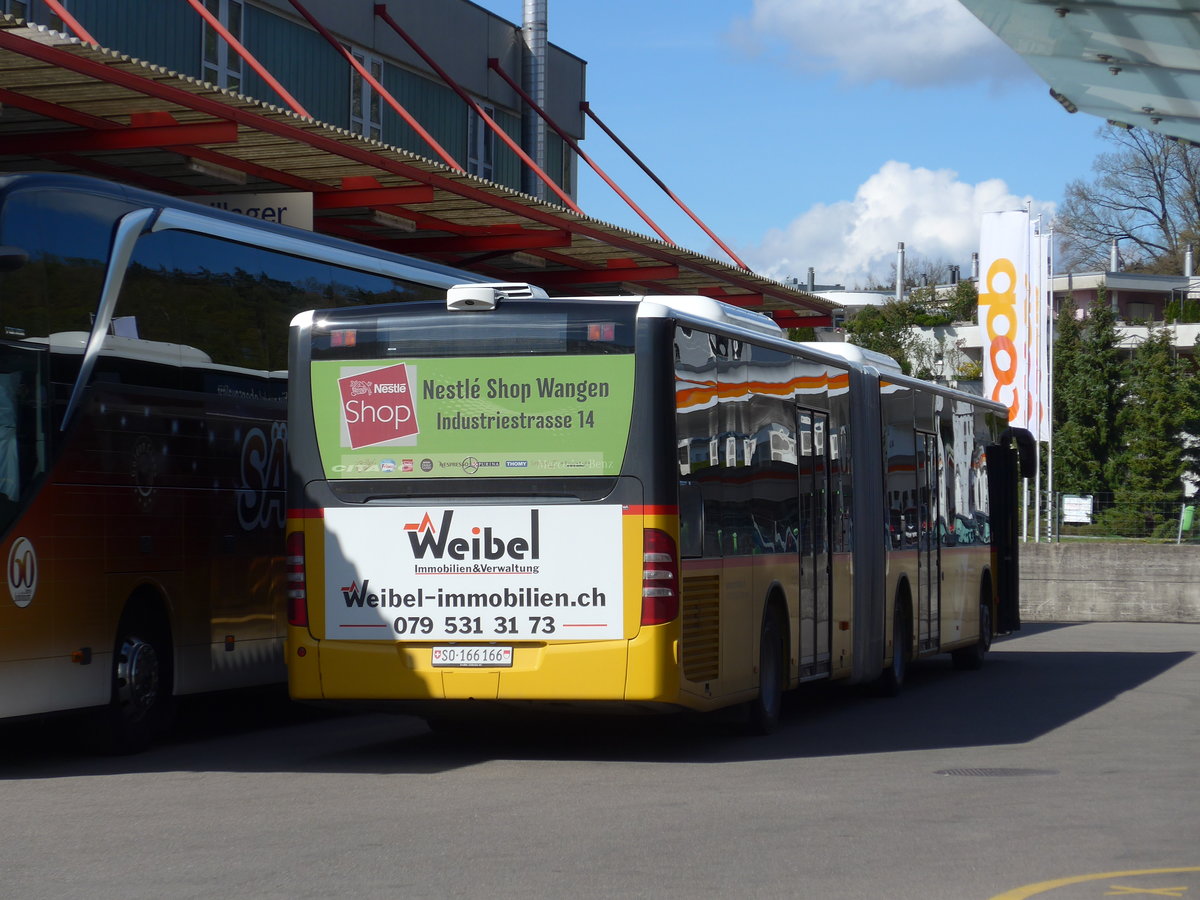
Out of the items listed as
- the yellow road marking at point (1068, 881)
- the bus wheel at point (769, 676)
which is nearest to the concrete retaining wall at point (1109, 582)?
the bus wheel at point (769, 676)

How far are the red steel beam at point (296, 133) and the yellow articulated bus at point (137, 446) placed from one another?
191 centimetres

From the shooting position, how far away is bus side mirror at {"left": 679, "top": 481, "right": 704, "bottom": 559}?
39.2ft

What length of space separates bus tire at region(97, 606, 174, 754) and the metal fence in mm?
25214

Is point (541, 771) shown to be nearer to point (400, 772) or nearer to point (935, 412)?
point (400, 772)

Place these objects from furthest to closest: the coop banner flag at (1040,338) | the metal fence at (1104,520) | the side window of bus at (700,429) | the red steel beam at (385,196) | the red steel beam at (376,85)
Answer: the coop banner flag at (1040,338), the metal fence at (1104,520), the red steel beam at (376,85), the red steel beam at (385,196), the side window of bus at (700,429)

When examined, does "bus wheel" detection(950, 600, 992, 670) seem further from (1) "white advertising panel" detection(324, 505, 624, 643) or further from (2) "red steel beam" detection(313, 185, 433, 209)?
(1) "white advertising panel" detection(324, 505, 624, 643)

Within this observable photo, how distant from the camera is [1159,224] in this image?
Answer: 88.5m

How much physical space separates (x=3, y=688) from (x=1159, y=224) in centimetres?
8320

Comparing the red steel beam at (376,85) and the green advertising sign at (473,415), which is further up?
the red steel beam at (376,85)

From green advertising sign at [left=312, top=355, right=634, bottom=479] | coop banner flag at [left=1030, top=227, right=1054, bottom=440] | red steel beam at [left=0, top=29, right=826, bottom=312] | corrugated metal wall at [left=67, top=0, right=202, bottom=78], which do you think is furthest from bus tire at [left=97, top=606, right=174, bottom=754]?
coop banner flag at [left=1030, top=227, right=1054, bottom=440]

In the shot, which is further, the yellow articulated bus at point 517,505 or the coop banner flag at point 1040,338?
the coop banner flag at point 1040,338

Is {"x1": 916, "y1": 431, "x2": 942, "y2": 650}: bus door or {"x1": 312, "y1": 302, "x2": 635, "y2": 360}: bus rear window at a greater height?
{"x1": 312, "y1": 302, "x2": 635, "y2": 360}: bus rear window

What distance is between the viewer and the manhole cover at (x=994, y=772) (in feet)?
38.0

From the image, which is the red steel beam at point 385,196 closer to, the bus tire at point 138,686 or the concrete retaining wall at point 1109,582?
the bus tire at point 138,686
